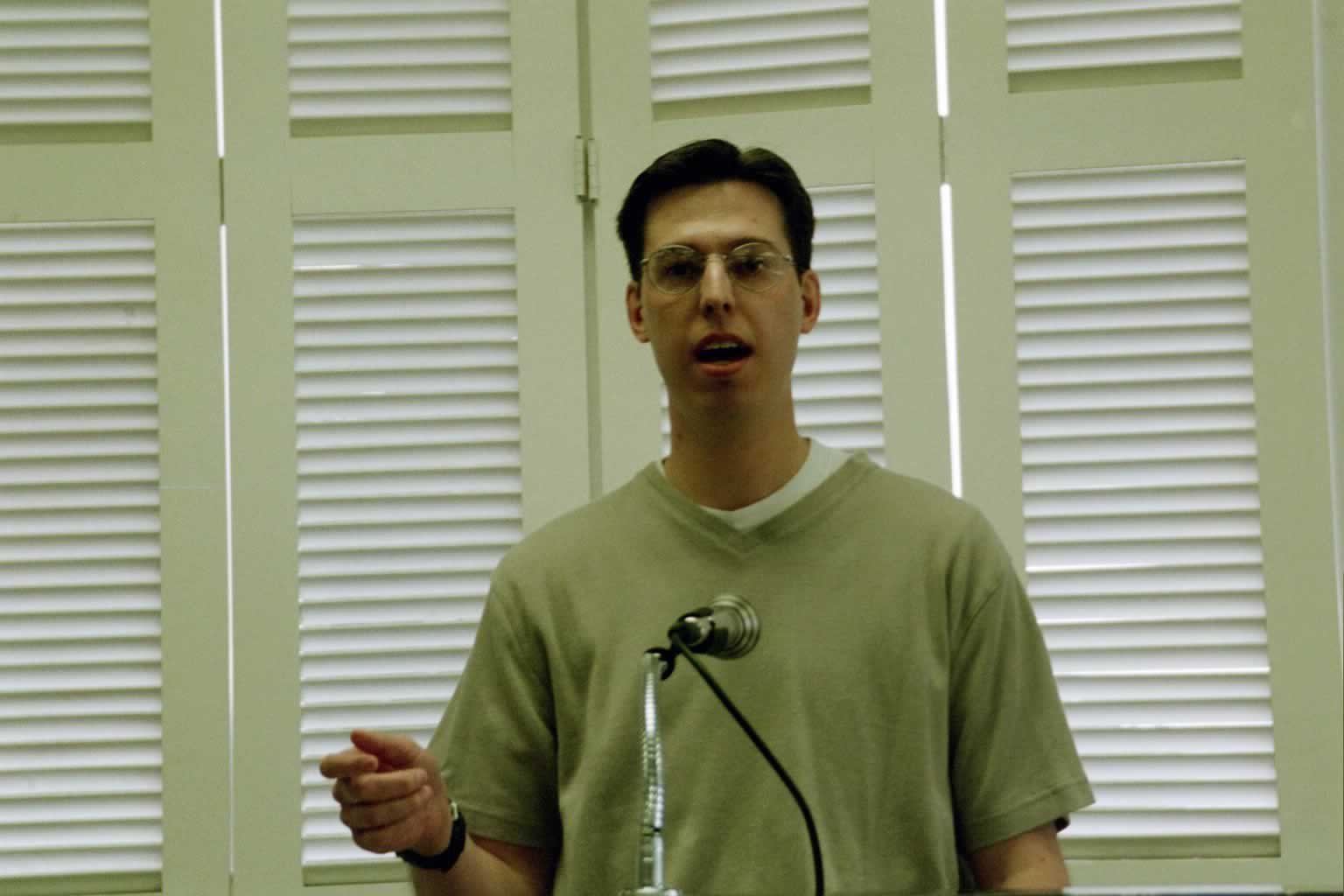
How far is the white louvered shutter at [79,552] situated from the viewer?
6.49 ft

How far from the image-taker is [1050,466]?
6.37 ft

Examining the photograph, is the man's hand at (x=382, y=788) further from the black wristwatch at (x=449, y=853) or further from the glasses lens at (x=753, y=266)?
the glasses lens at (x=753, y=266)

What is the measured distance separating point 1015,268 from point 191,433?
1.04 metres

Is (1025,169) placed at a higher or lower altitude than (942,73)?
lower

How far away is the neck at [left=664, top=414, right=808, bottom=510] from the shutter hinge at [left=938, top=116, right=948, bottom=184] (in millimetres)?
545

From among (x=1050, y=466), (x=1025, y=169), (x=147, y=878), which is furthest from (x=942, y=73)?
(x=147, y=878)

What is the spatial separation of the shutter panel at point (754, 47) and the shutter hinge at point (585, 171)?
0.11m

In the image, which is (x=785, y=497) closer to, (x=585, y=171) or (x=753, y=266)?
(x=753, y=266)

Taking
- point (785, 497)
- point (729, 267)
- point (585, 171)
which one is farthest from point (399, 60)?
point (785, 497)

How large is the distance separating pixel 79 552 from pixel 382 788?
3.28ft

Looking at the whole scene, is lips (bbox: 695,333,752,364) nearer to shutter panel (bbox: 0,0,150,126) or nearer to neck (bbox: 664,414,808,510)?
neck (bbox: 664,414,808,510)

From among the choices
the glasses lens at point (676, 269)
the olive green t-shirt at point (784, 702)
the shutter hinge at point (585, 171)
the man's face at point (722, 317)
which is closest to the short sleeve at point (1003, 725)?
the olive green t-shirt at point (784, 702)

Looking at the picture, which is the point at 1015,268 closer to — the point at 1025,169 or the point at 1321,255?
the point at 1025,169

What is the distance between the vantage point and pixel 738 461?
155cm
